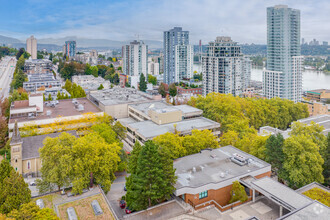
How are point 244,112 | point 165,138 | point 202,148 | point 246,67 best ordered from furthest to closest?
point 246,67 → point 244,112 → point 202,148 → point 165,138

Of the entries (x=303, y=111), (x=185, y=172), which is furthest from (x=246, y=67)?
(x=185, y=172)

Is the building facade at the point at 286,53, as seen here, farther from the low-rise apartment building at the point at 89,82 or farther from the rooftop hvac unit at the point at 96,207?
the rooftop hvac unit at the point at 96,207

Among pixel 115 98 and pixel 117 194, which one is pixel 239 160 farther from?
pixel 115 98

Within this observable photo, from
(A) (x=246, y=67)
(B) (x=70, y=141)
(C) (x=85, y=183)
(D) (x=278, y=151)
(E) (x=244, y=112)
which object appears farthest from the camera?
(A) (x=246, y=67)

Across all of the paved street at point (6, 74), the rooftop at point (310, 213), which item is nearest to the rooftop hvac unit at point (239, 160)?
the rooftop at point (310, 213)

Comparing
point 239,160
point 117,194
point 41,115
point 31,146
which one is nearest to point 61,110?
point 41,115

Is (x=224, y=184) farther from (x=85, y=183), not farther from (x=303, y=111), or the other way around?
(x=303, y=111)

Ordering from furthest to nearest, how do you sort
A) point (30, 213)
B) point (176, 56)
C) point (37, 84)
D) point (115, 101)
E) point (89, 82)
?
point (176, 56) < point (89, 82) < point (37, 84) < point (115, 101) < point (30, 213)
